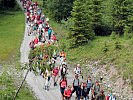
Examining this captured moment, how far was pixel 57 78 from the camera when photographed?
1187 inches

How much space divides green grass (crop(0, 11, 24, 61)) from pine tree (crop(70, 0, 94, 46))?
18.6ft

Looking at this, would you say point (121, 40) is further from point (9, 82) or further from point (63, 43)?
point (9, 82)

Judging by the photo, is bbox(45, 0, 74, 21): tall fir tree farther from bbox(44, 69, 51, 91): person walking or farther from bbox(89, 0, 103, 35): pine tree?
bbox(44, 69, 51, 91): person walking

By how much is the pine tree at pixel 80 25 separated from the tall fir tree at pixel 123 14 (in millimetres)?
2683

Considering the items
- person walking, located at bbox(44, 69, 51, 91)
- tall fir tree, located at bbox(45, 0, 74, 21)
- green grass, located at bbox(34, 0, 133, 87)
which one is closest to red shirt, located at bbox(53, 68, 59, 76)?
person walking, located at bbox(44, 69, 51, 91)

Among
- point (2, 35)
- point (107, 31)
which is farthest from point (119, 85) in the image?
point (2, 35)

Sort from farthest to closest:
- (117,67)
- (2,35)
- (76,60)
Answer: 1. (2,35)
2. (76,60)
3. (117,67)

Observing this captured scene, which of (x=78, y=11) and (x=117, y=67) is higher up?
(x=78, y=11)

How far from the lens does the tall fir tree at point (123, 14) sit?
127 ft

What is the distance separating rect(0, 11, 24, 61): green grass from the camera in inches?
1551

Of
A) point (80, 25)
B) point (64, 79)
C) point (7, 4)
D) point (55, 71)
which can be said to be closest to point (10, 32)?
point (80, 25)

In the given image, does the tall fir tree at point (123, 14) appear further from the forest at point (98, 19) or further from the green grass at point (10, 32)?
the green grass at point (10, 32)

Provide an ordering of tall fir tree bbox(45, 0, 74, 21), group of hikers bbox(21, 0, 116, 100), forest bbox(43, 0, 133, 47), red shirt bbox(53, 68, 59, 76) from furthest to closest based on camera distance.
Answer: tall fir tree bbox(45, 0, 74, 21) → forest bbox(43, 0, 133, 47) → red shirt bbox(53, 68, 59, 76) → group of hikers bbox(21, 0, 116, 100)

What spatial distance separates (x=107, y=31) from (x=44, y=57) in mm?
19460
